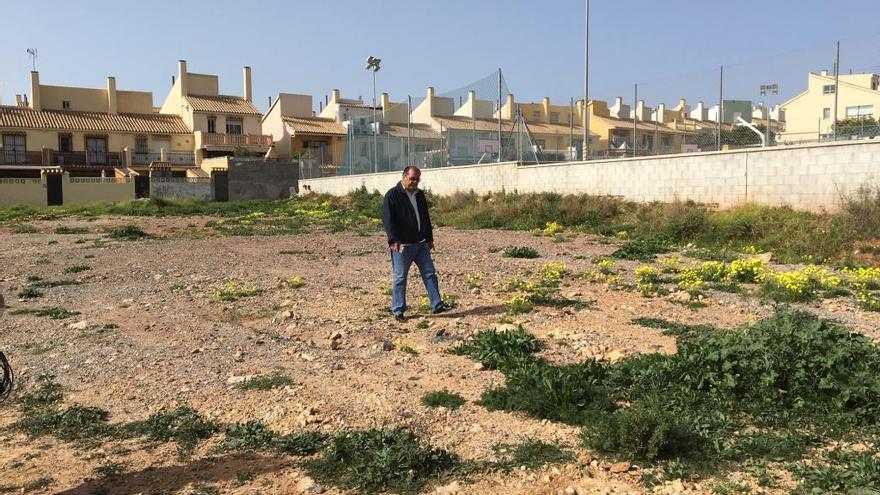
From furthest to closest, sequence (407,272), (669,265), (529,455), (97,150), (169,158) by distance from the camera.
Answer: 1. (169,158)
2. (97,150)
3. (669,265)
4. (407,272)
5. (529,455)

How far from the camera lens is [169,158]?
52125 mm

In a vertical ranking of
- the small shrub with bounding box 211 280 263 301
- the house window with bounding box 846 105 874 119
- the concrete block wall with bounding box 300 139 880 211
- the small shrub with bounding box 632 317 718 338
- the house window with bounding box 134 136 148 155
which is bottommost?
the small shrub with bounding box 632 317 718 338

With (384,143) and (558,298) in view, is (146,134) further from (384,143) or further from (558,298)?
(558,298)

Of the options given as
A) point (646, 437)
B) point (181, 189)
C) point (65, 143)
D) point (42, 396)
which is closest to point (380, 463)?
point (646, 437)

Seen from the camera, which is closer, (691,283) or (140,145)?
(691,283)

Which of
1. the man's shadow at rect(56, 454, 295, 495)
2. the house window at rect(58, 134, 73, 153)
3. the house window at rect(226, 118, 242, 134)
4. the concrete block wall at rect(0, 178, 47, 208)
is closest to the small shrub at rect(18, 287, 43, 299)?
the man's shadow at rect(56, 454, 295, 495)

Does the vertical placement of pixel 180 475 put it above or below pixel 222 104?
below

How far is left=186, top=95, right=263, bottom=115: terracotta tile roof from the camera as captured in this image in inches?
2156

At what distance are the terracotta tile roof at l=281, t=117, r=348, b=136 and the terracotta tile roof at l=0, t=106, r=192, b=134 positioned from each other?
8441 millimetres

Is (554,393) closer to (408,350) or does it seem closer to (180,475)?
(408,350)

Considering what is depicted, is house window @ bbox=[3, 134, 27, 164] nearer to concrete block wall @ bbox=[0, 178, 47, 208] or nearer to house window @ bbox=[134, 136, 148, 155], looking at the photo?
house window @ bbox=[134, 136, 148, 155]

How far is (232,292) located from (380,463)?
571 cm

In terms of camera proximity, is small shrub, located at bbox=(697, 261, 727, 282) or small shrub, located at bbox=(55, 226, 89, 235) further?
small shrub, located at bbox=(55, 226, 89, 235)

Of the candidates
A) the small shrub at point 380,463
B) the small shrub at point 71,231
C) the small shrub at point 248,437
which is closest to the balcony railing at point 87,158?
the small shrub at point 71,231
